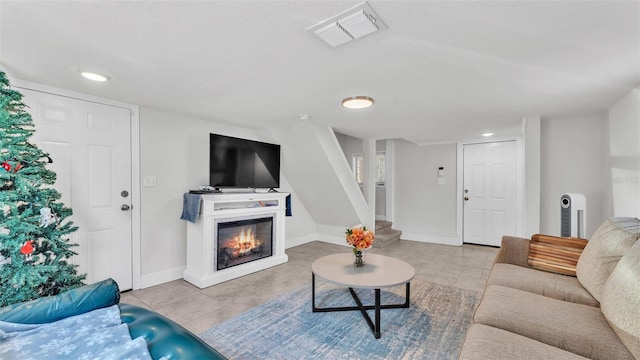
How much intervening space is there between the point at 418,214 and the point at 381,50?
4.46 m

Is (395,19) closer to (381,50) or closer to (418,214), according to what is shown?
(381,50)

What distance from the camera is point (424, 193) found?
5.48 metres

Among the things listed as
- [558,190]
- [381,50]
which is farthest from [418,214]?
[381,50]

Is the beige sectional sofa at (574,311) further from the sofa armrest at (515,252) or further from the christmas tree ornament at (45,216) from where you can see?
the christmas tree ornament at (45,216)

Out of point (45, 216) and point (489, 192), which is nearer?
point (45, 216)

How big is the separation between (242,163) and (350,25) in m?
2.71

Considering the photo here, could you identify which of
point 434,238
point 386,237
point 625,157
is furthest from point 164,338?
point 434,238

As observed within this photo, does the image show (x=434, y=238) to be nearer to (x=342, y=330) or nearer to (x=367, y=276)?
(x=367, y=276)

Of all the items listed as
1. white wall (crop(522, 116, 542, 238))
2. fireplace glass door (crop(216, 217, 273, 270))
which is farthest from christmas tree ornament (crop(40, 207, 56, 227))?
white wall (crop(522, 116, 542, 238))

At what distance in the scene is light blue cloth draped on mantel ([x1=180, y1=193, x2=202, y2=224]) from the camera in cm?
307

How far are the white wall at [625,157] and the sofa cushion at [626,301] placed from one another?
1528 millimetres

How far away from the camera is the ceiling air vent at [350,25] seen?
1.29 meters

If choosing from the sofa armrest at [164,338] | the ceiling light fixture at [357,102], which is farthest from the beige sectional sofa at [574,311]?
the ceiling light fixture at [357,102]

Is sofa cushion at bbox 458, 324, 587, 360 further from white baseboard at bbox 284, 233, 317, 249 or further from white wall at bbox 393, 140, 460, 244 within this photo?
white wall at bbox 393, 140, 460, 244
